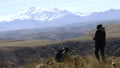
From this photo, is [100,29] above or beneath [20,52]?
above

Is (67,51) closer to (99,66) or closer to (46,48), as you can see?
(99,66)

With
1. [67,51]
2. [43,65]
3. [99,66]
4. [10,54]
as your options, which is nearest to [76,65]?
[99,66]

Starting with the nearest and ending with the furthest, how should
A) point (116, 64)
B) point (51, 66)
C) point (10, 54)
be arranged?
point (116, 64)
point (51, 66)
point (10, 54)

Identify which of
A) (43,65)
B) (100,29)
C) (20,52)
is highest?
(100,29)

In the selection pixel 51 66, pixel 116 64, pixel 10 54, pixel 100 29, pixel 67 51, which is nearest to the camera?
pixel 116 64

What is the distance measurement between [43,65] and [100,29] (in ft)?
11.4

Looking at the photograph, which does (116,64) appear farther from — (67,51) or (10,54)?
(10,54)

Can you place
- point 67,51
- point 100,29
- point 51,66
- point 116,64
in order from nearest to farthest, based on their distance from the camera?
point 116,64, point 51,66, point 100,29, point 67,51

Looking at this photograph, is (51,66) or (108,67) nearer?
(108,67)

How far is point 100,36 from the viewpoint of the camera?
16.9 meters

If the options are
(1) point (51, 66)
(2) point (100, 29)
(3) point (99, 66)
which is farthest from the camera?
(2) point (100, 29)

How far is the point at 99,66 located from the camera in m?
13.0

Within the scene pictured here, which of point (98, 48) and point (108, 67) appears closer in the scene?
point (108, 67)

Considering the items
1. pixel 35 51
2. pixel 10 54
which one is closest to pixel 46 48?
pixel 35 51
